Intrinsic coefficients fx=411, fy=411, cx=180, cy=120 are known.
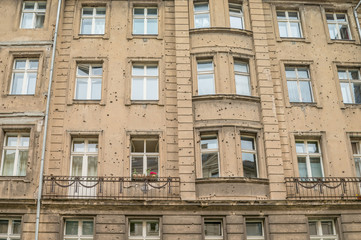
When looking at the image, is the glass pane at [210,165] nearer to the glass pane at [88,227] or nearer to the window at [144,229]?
the window at [144,229]

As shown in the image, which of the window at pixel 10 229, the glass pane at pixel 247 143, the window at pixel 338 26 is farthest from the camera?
the window at pixel 338 26

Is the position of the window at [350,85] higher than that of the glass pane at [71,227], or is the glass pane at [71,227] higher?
the window at [350,85]

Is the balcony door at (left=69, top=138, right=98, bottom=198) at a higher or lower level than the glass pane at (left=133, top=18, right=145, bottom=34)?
lower

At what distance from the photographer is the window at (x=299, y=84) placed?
54.1ft

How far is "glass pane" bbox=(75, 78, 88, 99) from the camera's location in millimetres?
16125

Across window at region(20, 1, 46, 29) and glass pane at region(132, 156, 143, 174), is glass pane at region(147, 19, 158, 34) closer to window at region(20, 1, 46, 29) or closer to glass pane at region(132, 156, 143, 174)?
window at region(20, 1, 46, 29)

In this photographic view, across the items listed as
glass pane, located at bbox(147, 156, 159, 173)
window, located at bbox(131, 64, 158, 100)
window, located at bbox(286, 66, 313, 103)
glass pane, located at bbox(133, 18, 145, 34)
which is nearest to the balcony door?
glass pane, located at bbox(147, 156, 159, 173)

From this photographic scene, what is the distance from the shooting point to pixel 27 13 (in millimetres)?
17438

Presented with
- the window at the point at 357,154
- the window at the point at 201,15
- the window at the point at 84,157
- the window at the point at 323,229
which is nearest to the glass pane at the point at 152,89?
the window at the point at 84,157

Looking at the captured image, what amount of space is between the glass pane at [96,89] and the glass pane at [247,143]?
5.76 m

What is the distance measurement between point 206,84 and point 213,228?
217 inches

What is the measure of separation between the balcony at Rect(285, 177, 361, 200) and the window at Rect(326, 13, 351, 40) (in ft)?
21.4

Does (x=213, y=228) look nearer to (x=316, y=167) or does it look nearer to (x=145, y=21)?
(x=316, y=167)

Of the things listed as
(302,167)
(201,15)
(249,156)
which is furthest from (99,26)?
(302,167)
